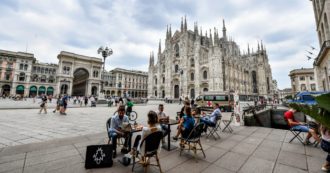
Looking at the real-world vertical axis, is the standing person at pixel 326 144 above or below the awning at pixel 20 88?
below

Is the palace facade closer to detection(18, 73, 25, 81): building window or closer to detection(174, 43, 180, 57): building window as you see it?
detection(18, 73, 25, 81): building window

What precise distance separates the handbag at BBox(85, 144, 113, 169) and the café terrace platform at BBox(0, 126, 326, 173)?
10 cm

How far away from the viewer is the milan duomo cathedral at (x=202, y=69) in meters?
33.1

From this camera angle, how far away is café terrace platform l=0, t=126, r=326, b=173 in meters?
2.79

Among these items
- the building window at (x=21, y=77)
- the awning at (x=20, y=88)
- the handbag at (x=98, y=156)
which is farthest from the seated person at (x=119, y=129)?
the building window at (x=21, y=77)

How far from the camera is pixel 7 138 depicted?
15.0 feet

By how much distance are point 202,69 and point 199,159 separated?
34.1 metres

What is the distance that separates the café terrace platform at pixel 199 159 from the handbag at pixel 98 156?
0.31 feet

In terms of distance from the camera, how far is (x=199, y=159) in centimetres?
328

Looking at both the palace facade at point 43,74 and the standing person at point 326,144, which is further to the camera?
the palace facade at point 43,74

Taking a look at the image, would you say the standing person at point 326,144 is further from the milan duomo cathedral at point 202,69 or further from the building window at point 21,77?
the building window at point 21,77

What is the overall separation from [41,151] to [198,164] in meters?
3.91

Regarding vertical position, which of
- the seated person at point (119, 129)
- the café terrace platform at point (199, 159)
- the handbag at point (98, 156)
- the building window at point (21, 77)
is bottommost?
the café terrace platform at point (199, 159)

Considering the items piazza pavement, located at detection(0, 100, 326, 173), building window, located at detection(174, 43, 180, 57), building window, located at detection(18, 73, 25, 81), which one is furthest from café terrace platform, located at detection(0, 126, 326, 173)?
building window, located at detection(18, 73, 25, 81)
